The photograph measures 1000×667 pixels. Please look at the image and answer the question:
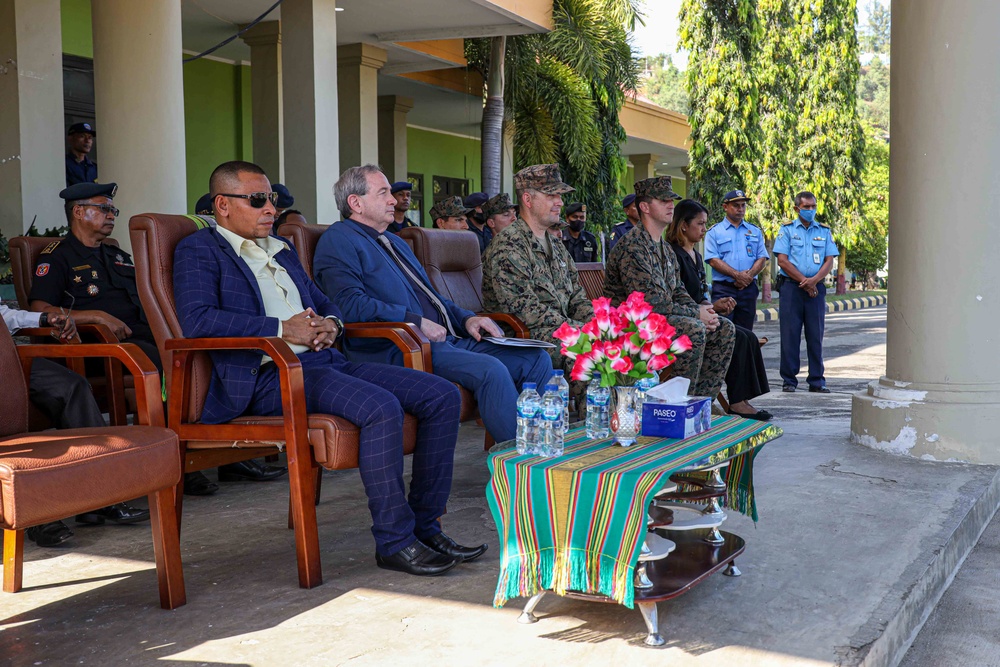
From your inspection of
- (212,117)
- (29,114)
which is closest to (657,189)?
(29,114)

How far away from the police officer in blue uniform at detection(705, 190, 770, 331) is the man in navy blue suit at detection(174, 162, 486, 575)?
467cm

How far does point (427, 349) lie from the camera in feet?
12.7

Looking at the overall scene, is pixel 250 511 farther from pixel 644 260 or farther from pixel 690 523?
pixel 644 260

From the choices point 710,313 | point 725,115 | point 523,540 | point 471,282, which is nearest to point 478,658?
point 523,540

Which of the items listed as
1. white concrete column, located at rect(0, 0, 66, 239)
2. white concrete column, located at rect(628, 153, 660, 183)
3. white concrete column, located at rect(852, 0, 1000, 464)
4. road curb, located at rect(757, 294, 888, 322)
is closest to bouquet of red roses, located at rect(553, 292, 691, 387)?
A: white concrete column, located at rect(852, 0, 1000, 464)

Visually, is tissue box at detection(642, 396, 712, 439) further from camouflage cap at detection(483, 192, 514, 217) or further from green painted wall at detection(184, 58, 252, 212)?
green painted wall at detection(184, 58, 252, 212)

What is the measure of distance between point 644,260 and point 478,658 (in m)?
3.46

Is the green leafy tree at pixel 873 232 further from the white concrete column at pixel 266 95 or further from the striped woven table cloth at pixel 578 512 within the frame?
the striped woven table cloth at pixel 578 512

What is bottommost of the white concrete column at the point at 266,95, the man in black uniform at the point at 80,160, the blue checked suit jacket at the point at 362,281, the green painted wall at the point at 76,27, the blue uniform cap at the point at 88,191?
the blue checked suit jacket at the point at 362,281

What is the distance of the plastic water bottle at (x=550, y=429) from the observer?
285 centimetres

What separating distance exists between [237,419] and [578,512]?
126 cm

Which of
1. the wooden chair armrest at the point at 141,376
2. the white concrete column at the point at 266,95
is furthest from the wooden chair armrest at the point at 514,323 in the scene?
the white concrete column at the point at 266,95

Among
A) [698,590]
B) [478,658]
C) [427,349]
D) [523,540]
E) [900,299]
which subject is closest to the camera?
[478,658]

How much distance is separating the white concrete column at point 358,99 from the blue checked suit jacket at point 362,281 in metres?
8.58
